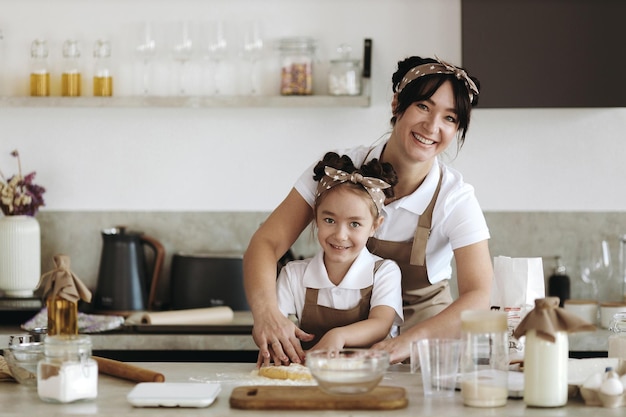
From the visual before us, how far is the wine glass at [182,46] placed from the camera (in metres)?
4.55

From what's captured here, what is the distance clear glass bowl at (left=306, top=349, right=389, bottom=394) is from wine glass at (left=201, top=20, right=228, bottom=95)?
8.83 ft

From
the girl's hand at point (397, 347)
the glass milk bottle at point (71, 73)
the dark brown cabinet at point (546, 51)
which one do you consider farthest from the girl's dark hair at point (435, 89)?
the glass milk bottle at point (71, 73)

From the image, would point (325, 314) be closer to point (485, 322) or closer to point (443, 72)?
point (443, 72)

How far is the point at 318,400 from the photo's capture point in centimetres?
201

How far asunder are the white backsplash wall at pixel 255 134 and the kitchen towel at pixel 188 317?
2.23 ft

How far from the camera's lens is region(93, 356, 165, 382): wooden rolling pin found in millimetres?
2254

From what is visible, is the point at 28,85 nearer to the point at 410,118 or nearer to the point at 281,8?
the point at 281,8

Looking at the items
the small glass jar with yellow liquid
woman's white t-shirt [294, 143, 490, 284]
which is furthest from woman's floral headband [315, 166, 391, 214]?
the small glass jar with yellow liquid

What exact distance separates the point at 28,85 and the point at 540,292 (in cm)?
290

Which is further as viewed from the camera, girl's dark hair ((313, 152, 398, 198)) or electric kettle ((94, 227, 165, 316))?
electric kettle ((94, 227, 165, 316))

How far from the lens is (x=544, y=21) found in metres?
4.24

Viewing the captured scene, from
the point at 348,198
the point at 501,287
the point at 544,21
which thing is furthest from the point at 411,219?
the point at 544,21

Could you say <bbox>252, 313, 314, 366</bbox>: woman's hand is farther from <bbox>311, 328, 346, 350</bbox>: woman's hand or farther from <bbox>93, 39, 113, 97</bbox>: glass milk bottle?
<bbox>93, 39, 113, 97</bbox>: glass milk bottle

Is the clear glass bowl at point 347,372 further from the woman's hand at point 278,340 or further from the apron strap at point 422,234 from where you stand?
the apron strap at point 422,234
